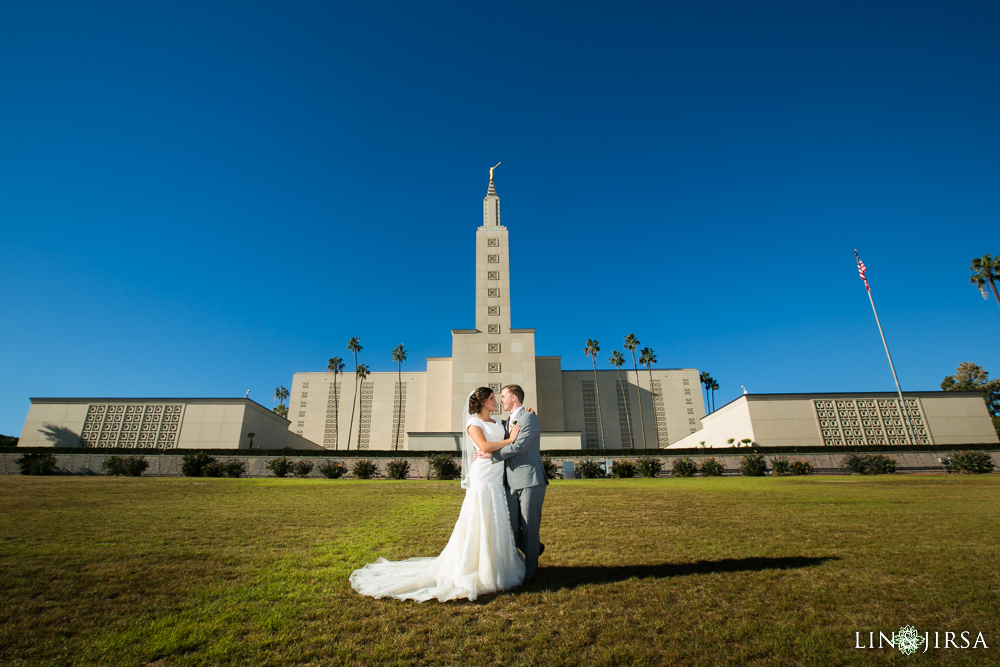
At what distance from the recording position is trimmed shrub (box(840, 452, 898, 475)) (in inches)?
1095

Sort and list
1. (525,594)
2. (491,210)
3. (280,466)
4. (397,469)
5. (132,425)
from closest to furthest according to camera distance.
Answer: (525,594) < (397,469) < (280,466) < (132,425) < (491,210)

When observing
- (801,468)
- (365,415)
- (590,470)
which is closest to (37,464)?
(590,470)

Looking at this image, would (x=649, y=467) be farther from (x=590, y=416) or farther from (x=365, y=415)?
(x=365, y=415)

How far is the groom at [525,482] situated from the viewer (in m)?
5.80

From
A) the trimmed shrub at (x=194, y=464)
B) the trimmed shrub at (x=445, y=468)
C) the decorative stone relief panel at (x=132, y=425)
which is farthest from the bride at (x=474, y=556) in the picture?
the decorative stone relief panel at (x=132, y=425)

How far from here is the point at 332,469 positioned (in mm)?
28797

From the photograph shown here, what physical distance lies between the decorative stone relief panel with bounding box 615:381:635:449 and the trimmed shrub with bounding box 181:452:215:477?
152 ft

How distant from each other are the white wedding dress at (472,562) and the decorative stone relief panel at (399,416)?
189ft

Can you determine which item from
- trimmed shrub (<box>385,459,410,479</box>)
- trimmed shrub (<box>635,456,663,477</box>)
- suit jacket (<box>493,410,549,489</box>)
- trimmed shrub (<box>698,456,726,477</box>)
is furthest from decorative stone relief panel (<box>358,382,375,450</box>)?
suit jacket (<box>493,410,549,489</box>)

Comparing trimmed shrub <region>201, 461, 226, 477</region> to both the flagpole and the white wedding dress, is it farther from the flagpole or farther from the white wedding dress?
the flagpole

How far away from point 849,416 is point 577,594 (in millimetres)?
45719

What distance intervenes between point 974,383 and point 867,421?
2986cm

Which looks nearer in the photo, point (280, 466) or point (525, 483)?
point (525, 483)

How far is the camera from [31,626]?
13.6ft
